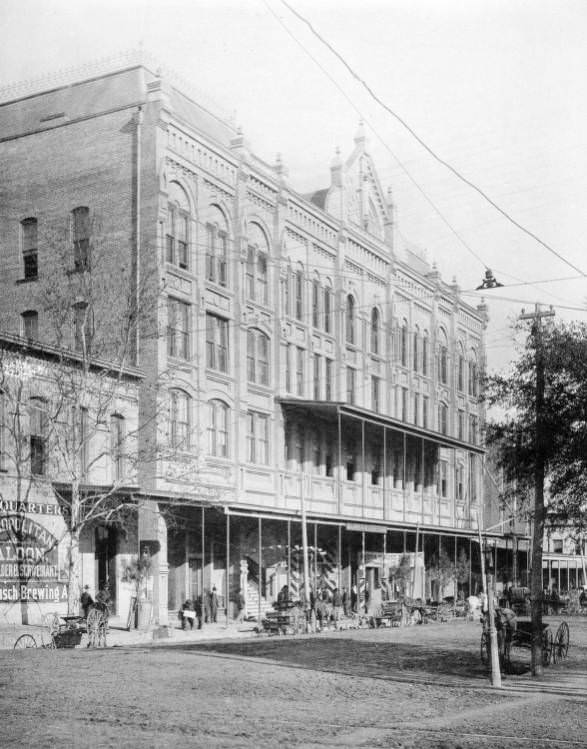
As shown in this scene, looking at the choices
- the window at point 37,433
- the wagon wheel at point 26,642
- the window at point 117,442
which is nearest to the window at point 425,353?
the window at point 117,442

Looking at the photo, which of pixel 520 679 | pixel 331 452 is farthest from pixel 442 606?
pixel 520 679

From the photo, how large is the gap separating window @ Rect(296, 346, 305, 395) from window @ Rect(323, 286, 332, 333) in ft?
7.19

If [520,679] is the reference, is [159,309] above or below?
above

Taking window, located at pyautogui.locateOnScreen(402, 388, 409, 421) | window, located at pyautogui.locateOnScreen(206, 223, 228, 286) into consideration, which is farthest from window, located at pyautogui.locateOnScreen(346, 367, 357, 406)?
window, located at pyautogui.locateOnScreen(206, 223, 228, 286)

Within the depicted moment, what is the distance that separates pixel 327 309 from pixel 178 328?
10.7 meters

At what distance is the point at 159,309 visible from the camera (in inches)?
1312

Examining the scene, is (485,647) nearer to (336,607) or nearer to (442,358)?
(336,607)

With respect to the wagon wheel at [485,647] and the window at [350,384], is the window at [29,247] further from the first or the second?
the wagon wheel at [485,647]

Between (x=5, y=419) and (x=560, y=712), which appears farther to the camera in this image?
(x=5, y=419)

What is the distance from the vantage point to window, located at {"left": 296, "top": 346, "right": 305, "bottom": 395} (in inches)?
1626

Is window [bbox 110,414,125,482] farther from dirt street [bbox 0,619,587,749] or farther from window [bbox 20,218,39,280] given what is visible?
dirt street [bbox 0,619,587,749]

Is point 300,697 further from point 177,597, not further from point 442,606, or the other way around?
point 442,606

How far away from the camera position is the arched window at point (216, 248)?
119 feet

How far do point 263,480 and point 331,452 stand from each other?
19.7ft
